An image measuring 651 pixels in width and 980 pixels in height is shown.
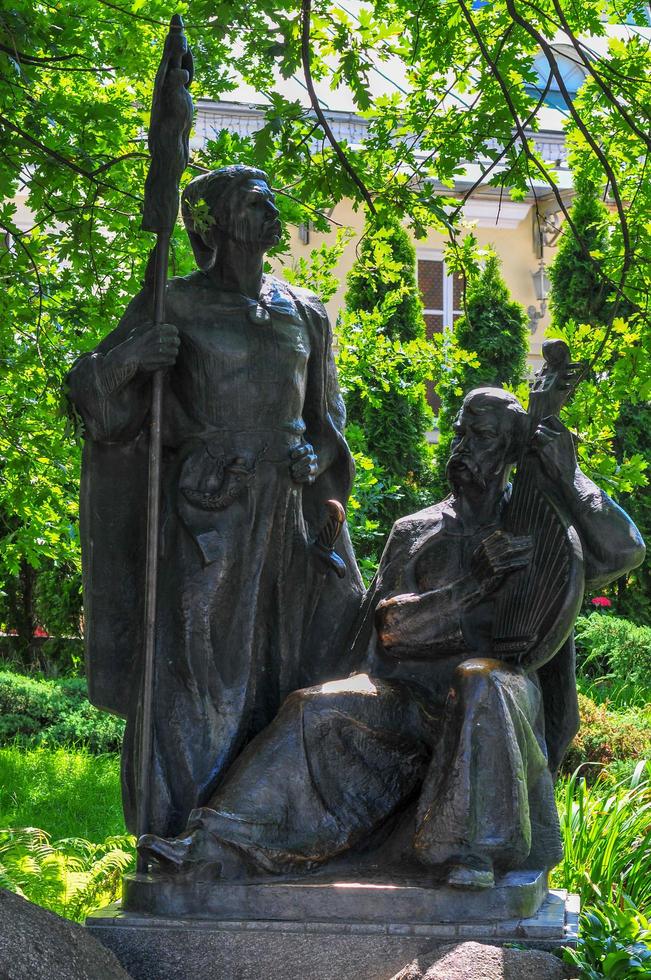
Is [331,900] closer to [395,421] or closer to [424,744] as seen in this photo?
[424,744]

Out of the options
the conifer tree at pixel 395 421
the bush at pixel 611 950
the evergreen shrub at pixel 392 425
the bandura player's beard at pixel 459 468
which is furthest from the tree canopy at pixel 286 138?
the conifer tree at pixel 395 421

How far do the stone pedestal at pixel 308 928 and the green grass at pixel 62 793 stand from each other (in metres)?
4.90

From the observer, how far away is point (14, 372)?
8969mm

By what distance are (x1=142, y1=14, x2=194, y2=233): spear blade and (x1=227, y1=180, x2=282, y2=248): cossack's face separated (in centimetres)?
25

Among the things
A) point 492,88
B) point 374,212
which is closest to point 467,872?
point 374,212

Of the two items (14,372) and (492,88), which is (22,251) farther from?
(492,88)

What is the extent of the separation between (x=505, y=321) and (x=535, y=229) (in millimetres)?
3398

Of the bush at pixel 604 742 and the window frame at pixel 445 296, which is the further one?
the window frame at pixel 445 296

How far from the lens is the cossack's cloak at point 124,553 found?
5.03 meters

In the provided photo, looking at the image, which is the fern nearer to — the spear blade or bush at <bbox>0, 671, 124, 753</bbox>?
the spear blade

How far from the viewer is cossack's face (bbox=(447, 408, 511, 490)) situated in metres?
5.03

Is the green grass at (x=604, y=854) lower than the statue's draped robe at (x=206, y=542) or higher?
lower

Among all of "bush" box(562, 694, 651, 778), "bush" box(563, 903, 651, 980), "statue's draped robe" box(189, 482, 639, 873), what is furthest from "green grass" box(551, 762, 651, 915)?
"bush" box(562, 694, 651, 778)

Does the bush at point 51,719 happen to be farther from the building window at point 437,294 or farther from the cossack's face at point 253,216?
the building window at point 437,294
